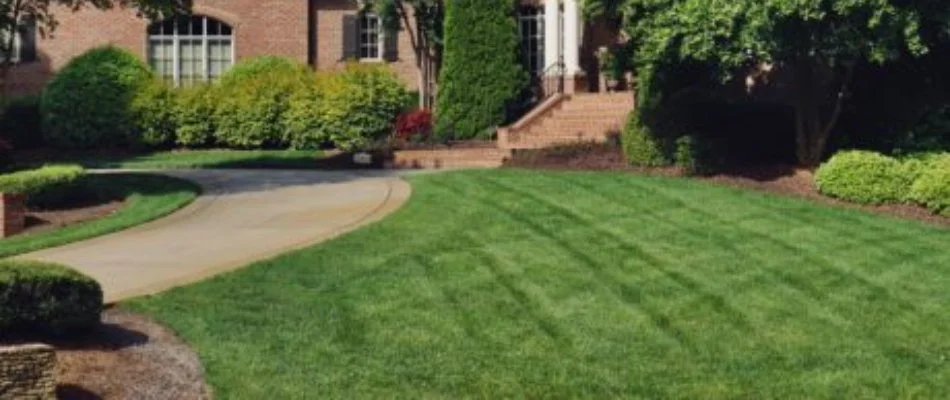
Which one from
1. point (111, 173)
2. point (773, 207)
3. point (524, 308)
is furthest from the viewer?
point (111, 173)

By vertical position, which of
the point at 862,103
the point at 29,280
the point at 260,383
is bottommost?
the point at 260,383

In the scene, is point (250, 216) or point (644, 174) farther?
point (644, 174)

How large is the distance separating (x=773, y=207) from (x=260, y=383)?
30.6 feet

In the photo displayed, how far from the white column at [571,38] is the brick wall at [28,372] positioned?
2094 centimetres

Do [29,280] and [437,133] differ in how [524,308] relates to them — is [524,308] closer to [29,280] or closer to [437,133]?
[29,280]

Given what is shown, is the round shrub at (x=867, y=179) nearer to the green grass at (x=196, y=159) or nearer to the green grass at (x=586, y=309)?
the green grass at (x=586, y=309)

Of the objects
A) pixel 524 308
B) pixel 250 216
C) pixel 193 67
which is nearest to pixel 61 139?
pixel 193 67

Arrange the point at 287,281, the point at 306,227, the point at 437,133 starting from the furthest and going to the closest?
the point at 437,133, the point at 306,227, the point at 287,281

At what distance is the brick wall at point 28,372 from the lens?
763 cm

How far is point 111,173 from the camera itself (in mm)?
22312

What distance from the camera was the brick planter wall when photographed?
15.7m

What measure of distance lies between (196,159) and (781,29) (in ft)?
45.4

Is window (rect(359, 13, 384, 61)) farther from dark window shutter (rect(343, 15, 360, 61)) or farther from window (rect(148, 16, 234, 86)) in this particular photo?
window (rect(148, 16, 234, 86))

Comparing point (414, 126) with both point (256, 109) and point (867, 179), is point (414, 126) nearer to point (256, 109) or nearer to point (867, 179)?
point (256, 109)
